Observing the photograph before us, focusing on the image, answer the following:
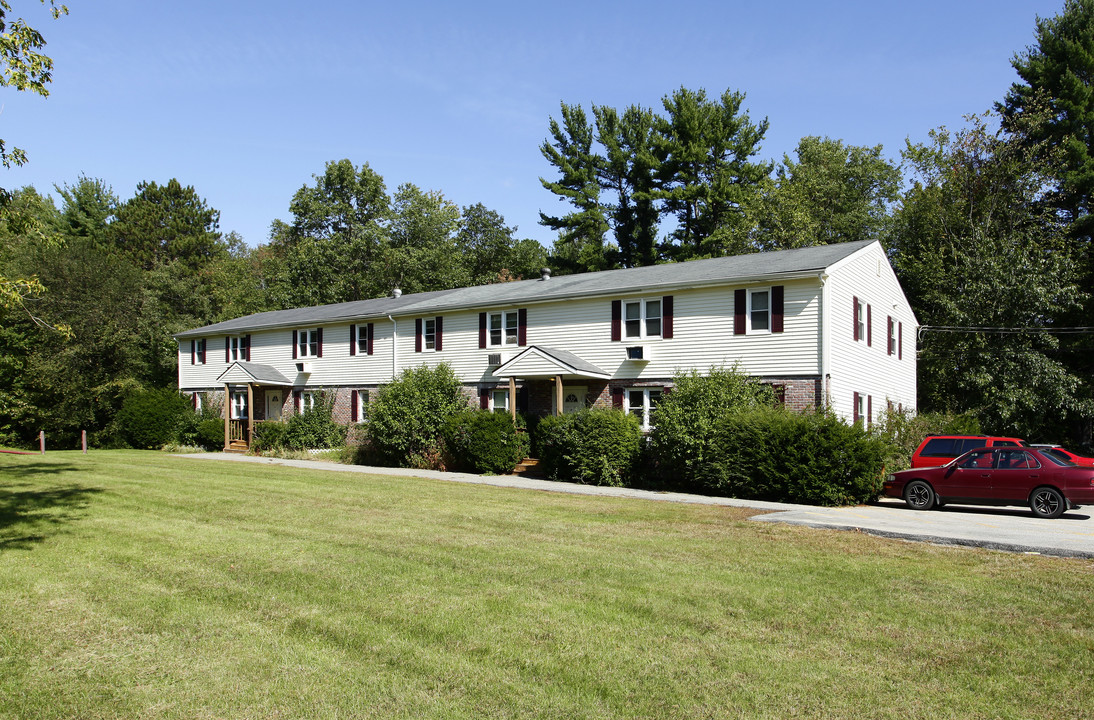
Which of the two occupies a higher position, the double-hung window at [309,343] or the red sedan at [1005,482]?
the double-hung window at [309,343]

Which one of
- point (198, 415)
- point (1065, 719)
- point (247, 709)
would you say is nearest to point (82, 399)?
point (198, 415)

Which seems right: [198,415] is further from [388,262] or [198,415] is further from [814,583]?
[814,583]

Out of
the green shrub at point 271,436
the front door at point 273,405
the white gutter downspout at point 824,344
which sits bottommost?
the green shrub at point 271,436

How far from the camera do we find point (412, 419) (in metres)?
24.6

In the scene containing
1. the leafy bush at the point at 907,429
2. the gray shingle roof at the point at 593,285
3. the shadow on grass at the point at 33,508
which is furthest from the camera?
the gray shingle roof at the point at 593,285

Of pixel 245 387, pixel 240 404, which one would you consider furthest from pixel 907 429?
pixel 240 404

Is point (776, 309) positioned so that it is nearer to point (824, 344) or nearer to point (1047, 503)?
point (824, 344)

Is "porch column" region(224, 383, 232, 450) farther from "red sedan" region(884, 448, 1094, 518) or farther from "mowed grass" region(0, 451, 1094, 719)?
"red sedan" region(884, 448, 1094, 518)

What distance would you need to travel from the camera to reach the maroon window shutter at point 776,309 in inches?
828

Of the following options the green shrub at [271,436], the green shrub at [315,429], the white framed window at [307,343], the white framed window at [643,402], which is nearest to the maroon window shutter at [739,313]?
the white framed window at [643,402]

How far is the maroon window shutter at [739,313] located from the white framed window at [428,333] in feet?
39.4

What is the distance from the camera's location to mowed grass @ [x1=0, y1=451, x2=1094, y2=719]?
4867 mm

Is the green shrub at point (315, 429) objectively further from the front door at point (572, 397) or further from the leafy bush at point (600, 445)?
the leafy bush at point (600, 445)

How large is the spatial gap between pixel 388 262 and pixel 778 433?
3709 cm
